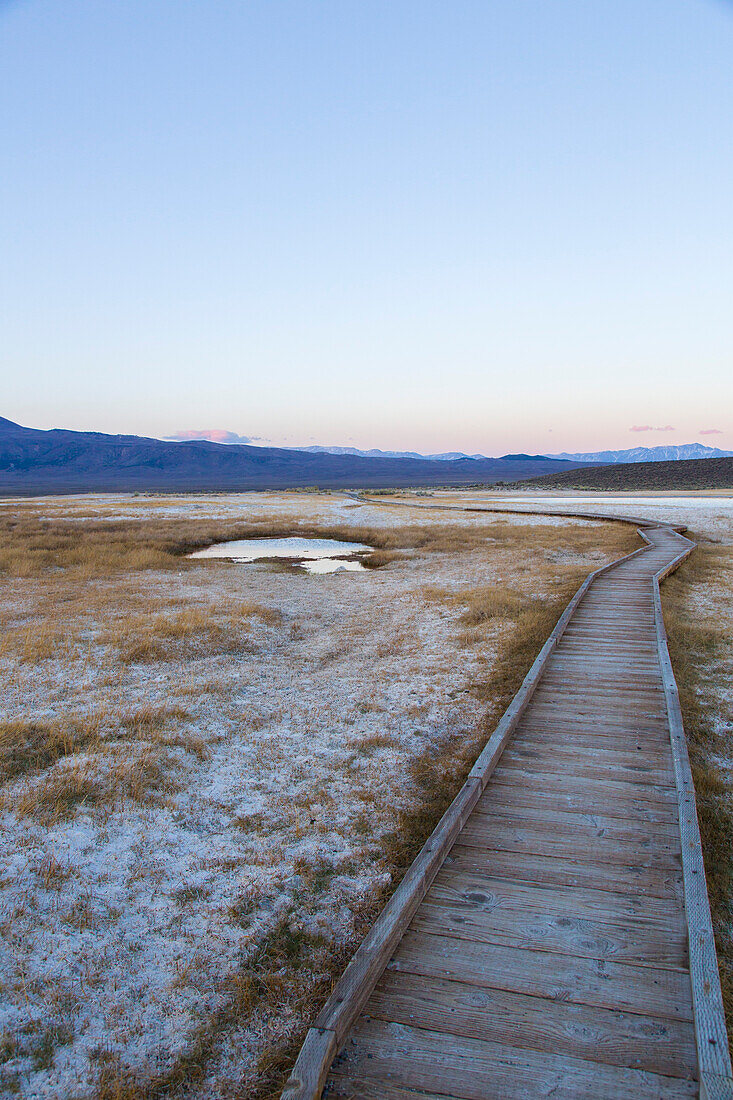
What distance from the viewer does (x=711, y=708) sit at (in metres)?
8.63

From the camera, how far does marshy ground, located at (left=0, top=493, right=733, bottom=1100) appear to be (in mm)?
4043

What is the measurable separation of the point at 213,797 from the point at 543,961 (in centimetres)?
442

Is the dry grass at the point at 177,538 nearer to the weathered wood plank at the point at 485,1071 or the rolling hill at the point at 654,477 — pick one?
the weathered wood plank at the point at 485,1071

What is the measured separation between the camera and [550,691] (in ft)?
26.6

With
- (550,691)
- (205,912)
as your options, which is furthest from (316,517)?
(205,912)

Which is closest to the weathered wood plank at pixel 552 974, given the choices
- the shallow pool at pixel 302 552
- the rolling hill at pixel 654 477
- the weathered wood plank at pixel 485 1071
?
the weathered wood plank at pixel 485 1071

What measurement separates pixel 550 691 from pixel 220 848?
471 centimetres

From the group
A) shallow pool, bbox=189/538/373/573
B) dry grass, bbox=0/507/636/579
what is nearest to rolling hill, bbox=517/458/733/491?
dry grass, bbox=0/507/636/579

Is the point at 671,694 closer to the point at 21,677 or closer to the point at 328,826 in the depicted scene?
the point at 328,826

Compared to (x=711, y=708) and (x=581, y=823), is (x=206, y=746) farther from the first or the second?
(x=711, y=708)

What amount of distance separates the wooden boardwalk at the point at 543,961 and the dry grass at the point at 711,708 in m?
0.63

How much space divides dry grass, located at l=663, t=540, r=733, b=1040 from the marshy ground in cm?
21

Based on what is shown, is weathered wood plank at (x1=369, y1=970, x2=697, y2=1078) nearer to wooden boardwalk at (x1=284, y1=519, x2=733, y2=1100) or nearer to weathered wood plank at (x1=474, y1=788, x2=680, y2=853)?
wooden boardwalk at (x1=284, y1=519, x2=733, y2=1100)

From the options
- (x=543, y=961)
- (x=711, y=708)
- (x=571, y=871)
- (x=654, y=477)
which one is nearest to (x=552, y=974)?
(x=543, y=961)
